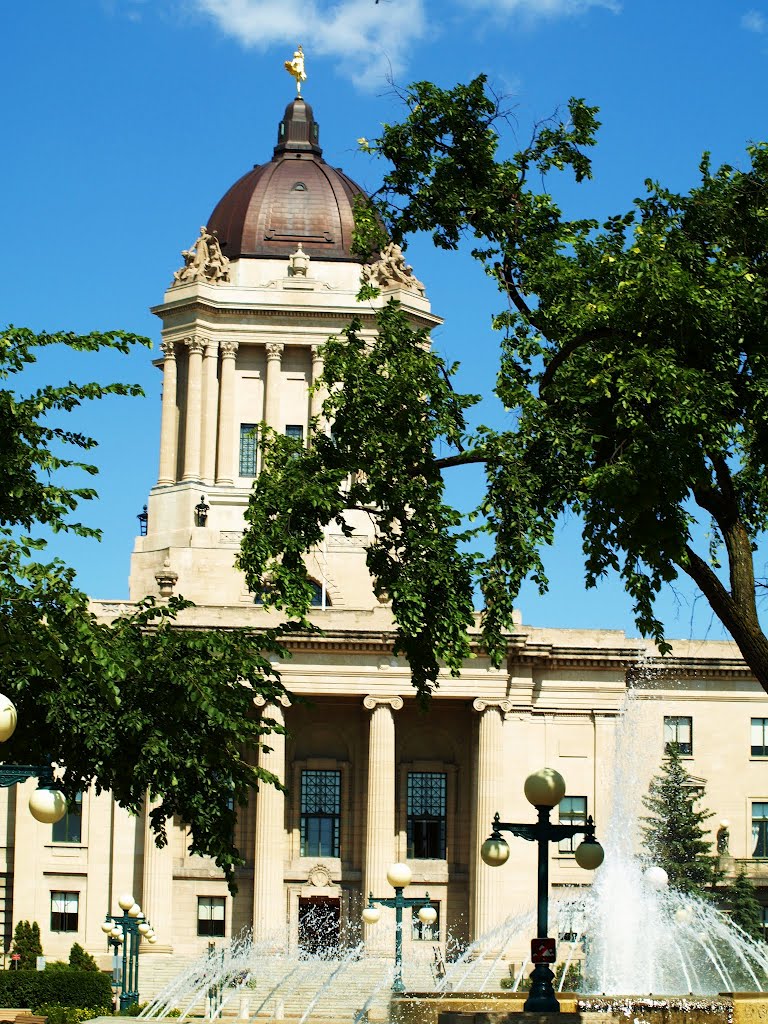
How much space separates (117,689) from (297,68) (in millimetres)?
60524

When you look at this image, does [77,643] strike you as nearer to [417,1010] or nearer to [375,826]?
[417,1010]

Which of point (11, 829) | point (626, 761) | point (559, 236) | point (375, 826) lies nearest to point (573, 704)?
point (626, 761)

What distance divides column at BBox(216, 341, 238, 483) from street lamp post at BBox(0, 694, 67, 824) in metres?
51.4

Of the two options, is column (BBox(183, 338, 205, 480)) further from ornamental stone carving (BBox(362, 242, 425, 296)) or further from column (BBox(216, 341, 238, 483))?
ornamental stone carving (BBox(362, 242, 425, 296))

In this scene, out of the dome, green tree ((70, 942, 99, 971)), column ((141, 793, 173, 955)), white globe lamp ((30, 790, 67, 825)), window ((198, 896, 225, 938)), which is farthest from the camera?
the dome

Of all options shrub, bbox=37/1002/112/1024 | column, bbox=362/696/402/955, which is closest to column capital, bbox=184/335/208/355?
column, bbox=362/696/402/955

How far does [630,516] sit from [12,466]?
8.81 meters

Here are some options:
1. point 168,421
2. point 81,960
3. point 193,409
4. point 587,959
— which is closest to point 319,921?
point 81,960

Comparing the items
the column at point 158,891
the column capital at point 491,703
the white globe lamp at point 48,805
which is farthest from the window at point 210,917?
the white globe lamp at point 48,805

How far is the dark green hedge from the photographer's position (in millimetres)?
57531

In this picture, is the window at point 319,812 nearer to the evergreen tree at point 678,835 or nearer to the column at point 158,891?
the column at point 158,891

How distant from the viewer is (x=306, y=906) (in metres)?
66.9

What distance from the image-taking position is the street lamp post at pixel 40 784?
1906cm

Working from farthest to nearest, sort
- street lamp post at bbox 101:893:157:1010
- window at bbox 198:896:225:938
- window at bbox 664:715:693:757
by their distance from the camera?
window at bbox 664:715:693:757
window at bbox 198:896:225:938
street lamp post at bbox 101:893:157:1010
